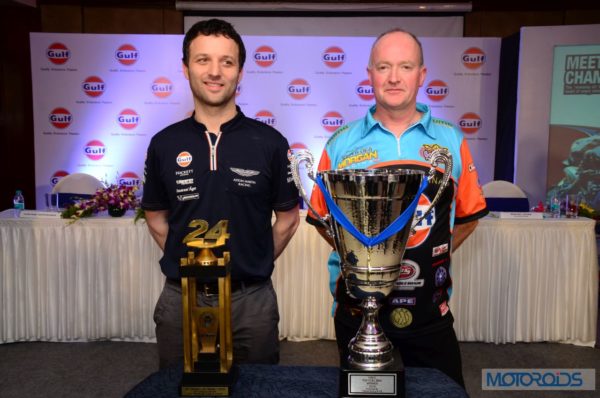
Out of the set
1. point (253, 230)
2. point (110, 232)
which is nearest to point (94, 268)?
point (110, 232)

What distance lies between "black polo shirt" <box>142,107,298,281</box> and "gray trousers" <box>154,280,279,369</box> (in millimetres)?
55

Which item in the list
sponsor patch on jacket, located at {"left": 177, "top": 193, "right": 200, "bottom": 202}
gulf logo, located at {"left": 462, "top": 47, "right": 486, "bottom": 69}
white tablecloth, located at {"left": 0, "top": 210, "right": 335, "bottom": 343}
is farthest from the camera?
gulf logo, located at {"left": 462, "top": 47, "right": 486, "bottom": 69}

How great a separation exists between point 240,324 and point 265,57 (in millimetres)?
4810

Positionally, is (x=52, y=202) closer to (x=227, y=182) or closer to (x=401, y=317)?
(x=227, y=182)

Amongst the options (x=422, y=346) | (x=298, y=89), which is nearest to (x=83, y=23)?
(x=298, y=89)

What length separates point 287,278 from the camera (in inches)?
133

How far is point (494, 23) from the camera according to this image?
6.34 m

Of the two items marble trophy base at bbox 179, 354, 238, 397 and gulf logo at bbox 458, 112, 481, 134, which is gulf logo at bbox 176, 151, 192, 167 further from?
gulf logo at bbox 458, 112, 481, 134

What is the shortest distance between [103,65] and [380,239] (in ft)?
18.7

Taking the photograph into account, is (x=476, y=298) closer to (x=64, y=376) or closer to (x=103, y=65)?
(x=64, y=376)

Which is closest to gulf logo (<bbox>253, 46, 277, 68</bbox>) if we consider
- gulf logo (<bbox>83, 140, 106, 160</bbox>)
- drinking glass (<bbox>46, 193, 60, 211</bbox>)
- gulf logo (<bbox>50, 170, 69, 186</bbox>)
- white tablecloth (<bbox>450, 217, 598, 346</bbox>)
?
gulf logo (<bbox>83, 140, 106, 160</bbox>)

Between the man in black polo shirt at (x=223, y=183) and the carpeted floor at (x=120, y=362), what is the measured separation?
1.50 meters

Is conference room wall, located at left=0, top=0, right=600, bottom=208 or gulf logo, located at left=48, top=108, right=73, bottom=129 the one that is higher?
conference room wall, located at left=0, top=0, right=600, bottom=208

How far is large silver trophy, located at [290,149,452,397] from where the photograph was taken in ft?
3.30
